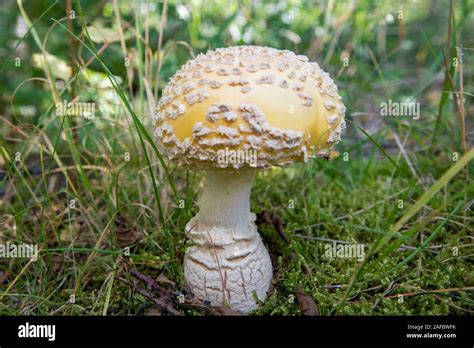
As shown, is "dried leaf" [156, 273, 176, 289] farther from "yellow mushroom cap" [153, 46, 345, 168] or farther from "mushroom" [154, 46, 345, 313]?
"yellow mushroom cap" [153, 46, 345, 168]

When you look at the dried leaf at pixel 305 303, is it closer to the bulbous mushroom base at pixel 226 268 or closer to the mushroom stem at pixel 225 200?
A: the bulbous mushroom base at pixel 226 268

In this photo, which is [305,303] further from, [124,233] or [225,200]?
[124,233]

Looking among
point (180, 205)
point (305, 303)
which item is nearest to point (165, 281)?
point (180, 205)

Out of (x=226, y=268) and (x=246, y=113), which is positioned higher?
(x=246, y=113)

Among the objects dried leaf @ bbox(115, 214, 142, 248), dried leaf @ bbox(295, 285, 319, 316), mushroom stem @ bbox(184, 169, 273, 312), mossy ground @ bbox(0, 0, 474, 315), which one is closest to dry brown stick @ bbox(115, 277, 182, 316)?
mossy ground @ bbox(0, 0, 474, 315)

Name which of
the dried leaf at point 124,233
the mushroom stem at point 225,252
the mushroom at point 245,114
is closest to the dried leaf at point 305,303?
the mushroom stem at point 225,252
